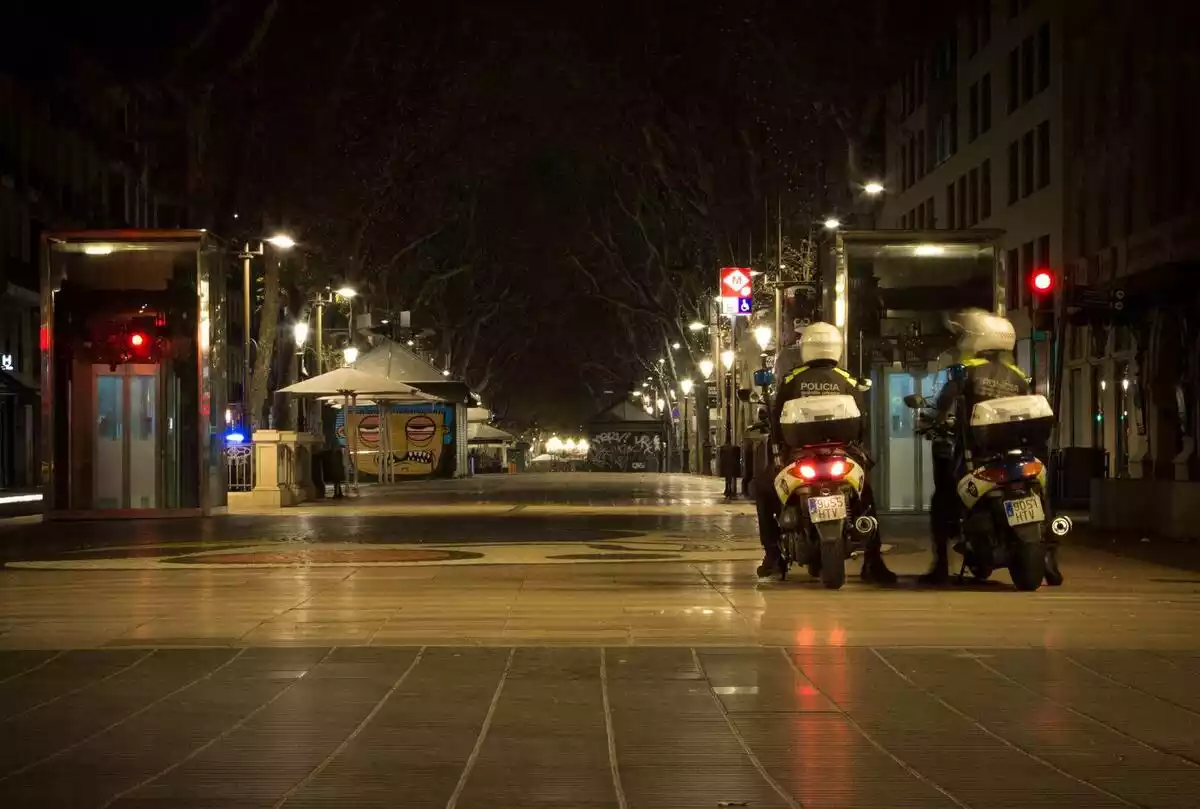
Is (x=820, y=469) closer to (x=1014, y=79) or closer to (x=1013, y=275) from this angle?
(x=1014, y=79)

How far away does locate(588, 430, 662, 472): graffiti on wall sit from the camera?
4392 inches

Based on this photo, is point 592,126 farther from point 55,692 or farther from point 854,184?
point 55,692

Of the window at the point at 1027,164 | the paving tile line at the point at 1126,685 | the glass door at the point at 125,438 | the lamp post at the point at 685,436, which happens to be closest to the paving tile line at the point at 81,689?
the paving tile line at the point at 1126,685

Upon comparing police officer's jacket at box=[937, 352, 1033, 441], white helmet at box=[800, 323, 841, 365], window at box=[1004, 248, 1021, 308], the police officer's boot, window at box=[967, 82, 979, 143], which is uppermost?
window at box=[967, 82, 979, 143]

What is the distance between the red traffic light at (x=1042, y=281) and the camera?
22328mm

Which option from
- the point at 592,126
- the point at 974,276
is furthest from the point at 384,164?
the point at 974,276

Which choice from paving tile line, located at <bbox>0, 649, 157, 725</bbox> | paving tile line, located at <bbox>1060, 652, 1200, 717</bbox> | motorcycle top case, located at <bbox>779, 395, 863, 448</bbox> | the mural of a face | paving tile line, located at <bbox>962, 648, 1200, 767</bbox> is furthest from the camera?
the mural of a face

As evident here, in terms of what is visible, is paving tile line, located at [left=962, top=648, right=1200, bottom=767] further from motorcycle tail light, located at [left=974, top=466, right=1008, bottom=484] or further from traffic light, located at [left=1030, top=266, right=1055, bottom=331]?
traffic light, located at [left=1030, top=266, right=1055, bottom=331]

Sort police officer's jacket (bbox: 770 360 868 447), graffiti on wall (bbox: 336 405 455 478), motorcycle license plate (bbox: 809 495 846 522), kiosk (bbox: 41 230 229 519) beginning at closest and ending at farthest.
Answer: motorcycle license plate (bbox: 809 495 846 522) < police officer's jacket (bbox: 770 360 868 447) < kiosk (bbox: 41 230 229 519) < graffiti on wall (bbox: 336 405 455 478)

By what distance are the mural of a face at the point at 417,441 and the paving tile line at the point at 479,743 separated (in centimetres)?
5271

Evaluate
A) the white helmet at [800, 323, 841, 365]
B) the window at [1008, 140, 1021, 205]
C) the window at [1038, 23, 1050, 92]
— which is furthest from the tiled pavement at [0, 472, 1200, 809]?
the window at [1008, 140, 1021, 205]

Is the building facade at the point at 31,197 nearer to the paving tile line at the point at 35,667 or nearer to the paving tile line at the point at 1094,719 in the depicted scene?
the paving tile line at the point at 35,667

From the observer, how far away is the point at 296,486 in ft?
115

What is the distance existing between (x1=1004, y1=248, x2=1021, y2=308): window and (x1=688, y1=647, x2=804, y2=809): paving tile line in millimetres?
45265
